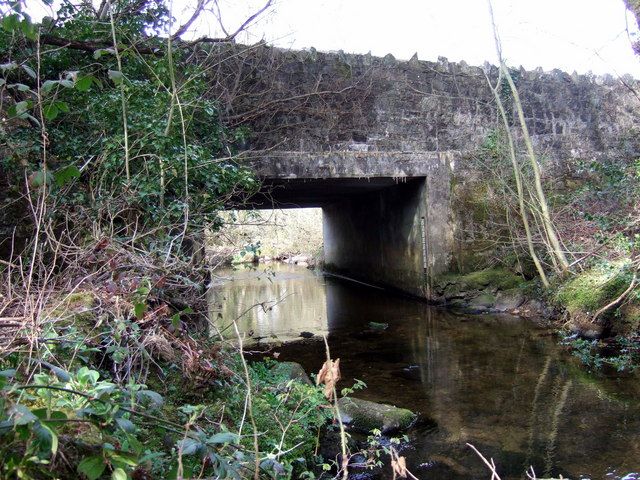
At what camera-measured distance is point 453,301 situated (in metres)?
9.57

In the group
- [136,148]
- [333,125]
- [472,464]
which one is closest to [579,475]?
[472,464]

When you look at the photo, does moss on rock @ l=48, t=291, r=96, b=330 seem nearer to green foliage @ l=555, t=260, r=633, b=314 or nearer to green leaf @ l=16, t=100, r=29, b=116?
green leaf @ l=16, t=100, r=29, b=116

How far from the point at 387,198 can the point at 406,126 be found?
103 inches

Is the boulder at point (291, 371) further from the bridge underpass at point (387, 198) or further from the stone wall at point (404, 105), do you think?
the stone wall at point (404, 105)

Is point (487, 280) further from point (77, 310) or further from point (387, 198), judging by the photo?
point (77, 310)

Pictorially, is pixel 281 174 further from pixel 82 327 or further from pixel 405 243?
pixel 82 327

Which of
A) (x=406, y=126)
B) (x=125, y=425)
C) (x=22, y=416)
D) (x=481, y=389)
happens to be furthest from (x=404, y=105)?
(x=22, y=416)

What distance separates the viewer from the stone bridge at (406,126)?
28.7ft

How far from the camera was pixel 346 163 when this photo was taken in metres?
9.22

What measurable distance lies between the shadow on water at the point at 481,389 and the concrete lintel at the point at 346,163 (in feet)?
8.28

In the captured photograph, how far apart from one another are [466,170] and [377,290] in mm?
4093

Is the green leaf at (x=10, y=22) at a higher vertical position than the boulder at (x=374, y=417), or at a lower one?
higher

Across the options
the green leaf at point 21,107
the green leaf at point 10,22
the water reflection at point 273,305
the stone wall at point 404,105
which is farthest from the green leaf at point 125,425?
the stone wall at point 404,105

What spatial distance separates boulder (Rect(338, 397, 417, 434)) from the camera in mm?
4055
